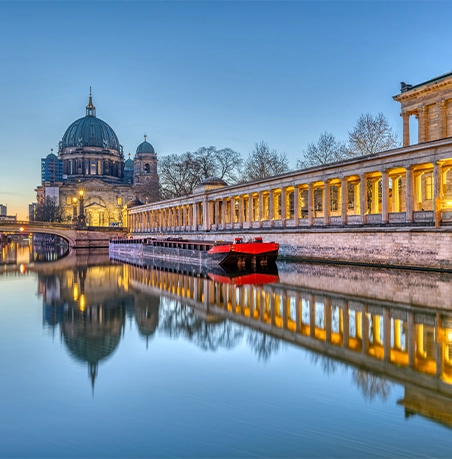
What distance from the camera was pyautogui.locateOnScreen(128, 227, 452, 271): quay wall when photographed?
969 inches

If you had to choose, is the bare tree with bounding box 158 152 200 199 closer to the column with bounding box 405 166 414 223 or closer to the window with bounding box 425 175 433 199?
the window with bounding box 425 175 433 199

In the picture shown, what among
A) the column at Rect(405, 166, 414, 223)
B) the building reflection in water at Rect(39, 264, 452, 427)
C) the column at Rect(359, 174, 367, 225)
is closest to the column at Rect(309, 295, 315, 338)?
the building reflection in water at Rect(39, 264, 452, 427)

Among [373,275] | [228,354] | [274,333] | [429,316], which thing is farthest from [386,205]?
[228,354]

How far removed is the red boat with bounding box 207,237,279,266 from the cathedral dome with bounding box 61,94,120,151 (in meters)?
109

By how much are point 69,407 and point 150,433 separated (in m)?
1.68

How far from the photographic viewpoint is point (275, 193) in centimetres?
4531

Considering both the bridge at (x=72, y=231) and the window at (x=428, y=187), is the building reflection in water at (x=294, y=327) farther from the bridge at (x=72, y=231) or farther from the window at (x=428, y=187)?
the bridge at (x=72, y=231)

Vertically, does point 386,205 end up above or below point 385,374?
above

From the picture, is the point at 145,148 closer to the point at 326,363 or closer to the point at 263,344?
the point at 263,344

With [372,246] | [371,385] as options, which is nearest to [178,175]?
[372,246]

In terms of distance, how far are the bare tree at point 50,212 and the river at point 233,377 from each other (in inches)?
3894

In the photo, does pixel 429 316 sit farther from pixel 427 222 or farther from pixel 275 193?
pixel 275 193

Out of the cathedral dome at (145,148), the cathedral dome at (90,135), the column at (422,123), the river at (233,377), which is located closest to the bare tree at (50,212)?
the cathedral dome at (90,135)

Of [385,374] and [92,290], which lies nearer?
[385,374]
